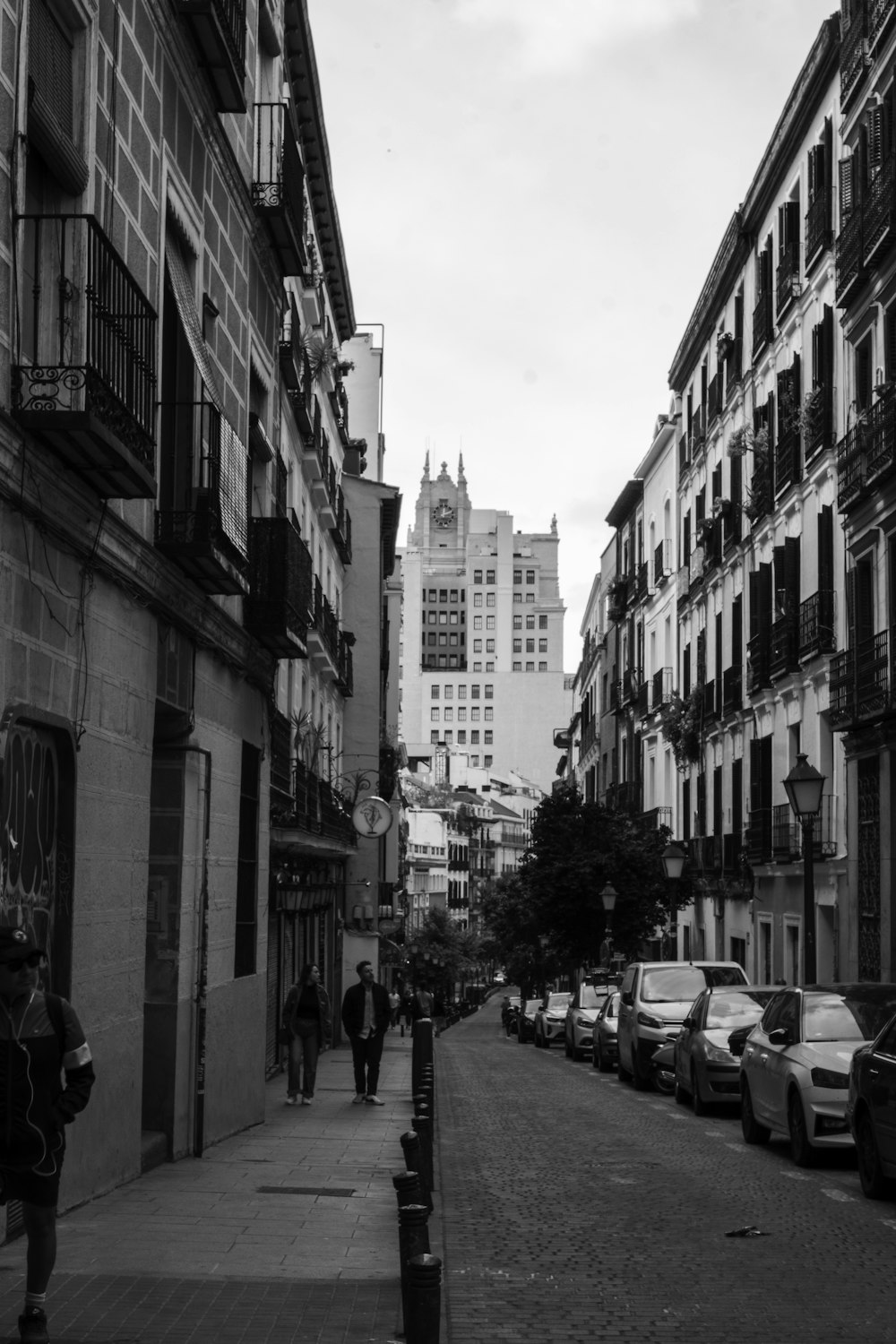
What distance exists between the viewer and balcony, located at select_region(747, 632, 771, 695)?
37.1 metres

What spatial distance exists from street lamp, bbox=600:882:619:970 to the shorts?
36.2m

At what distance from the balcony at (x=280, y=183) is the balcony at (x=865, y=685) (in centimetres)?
1136

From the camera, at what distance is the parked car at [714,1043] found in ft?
64.7

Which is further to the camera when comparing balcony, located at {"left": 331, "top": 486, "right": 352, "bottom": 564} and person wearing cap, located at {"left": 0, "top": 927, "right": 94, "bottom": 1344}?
balcony, located at {"left": 331, "top": 486, "right": 352, "bottom": 564}

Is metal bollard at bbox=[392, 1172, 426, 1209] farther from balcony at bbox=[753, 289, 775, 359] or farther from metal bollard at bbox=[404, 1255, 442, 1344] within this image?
balcony at bbox=[753, 289, 775, 359]

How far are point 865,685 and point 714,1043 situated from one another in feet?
30.6

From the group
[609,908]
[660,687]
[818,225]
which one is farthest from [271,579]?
[660,687]

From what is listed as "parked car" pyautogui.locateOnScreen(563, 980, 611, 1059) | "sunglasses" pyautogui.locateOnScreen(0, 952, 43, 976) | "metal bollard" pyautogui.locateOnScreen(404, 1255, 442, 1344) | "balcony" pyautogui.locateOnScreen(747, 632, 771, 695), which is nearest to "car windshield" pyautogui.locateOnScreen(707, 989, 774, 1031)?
"parked car" pyautogui.locateOnScreen(563, 980, 611, 1059)

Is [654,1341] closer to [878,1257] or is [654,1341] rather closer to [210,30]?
[878,1257]

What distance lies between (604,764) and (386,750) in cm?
1968

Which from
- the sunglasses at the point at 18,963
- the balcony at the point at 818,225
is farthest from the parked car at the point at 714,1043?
the balcony at the point at 818,225

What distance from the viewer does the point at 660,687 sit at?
54.7 m

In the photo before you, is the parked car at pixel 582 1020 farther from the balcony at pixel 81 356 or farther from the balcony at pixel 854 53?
the balcony at pixel 81 356

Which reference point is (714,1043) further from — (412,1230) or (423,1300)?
(423,1300)
